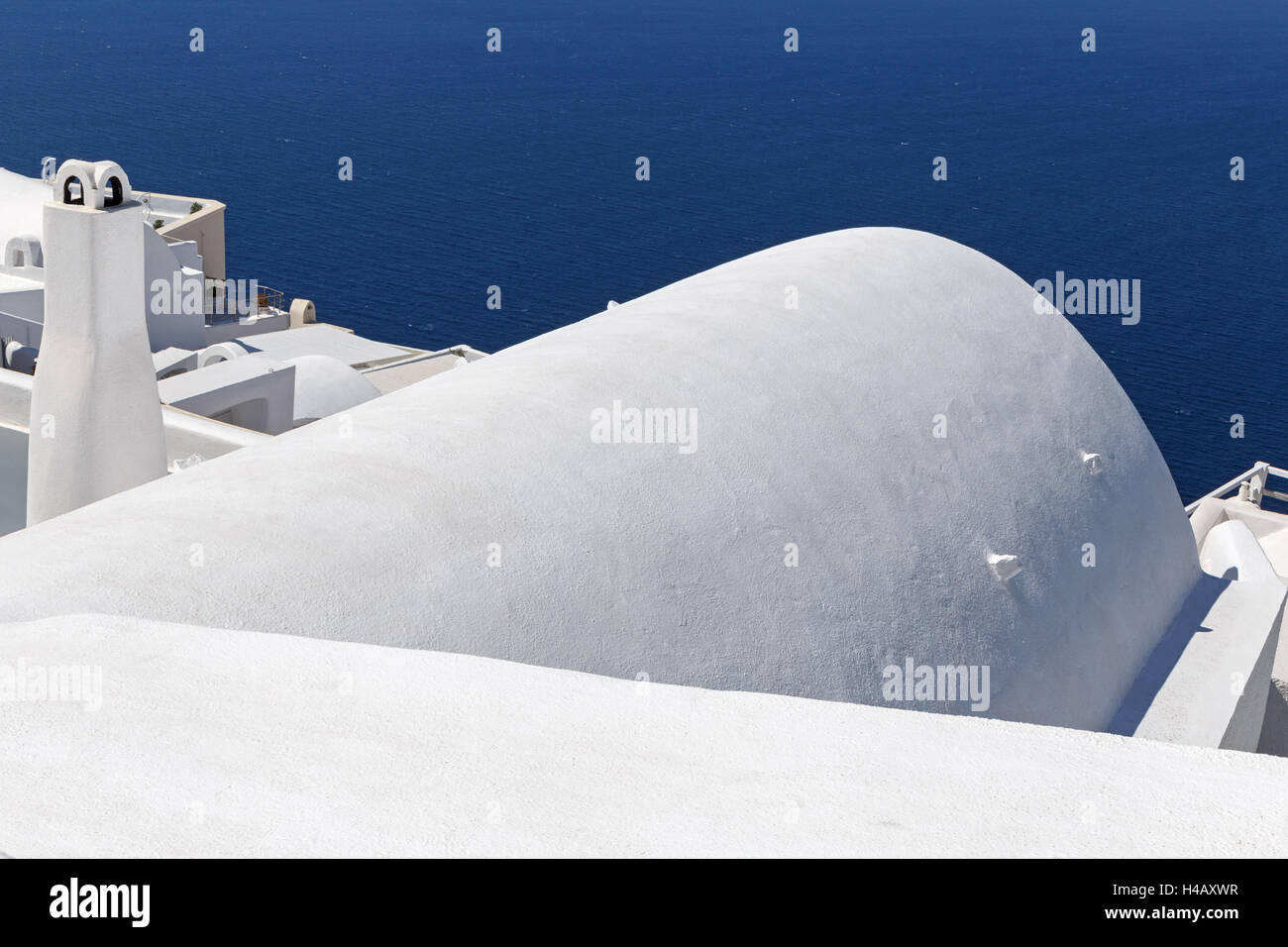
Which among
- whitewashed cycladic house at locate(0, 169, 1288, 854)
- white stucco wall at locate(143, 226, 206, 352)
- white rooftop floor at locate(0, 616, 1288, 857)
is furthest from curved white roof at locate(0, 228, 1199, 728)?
white stucco wall at locate(143, 226, 206, 352)

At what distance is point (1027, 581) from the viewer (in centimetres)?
1425

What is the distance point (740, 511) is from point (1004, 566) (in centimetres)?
348

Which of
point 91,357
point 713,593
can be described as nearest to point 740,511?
point 713,593

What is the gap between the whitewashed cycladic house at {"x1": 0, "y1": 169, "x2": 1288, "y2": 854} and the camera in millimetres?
4426

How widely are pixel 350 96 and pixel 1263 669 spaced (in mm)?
99775

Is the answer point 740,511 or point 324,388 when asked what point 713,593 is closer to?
point 740,511

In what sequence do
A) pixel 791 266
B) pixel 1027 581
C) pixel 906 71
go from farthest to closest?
pixel 906 71
pixel 791 266
pixel 1027 581

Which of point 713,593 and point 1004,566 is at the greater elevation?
point 713,593

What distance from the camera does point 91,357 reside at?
13.0 m

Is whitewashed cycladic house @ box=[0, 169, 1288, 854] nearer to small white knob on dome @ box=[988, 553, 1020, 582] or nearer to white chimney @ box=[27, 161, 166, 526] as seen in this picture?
small white knob on dome @ box=[988, 553, 1020, 582]

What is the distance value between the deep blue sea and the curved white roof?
29.6 m
